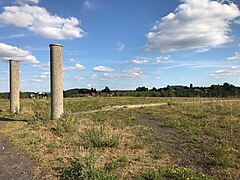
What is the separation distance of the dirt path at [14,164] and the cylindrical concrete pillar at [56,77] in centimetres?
558

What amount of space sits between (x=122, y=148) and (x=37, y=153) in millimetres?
2241

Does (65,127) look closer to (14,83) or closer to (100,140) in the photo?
(100,140)

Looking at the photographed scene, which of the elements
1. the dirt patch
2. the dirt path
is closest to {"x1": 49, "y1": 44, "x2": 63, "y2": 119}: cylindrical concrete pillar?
the dirt patch

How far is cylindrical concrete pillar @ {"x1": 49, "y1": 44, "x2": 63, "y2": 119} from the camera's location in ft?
46.0

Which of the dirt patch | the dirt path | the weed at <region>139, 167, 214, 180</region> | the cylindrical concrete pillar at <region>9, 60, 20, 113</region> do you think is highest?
the cylindrical concrete pillar at <region>9, 60, 20, 113</region>

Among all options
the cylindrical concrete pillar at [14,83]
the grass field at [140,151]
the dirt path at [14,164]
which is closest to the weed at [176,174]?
the grass field at [140,151]

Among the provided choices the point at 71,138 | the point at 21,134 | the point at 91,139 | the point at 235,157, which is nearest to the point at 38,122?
the point at 21,134

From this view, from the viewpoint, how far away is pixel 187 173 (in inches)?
213

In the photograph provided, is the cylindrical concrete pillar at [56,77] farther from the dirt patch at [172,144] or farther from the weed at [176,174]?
the weed at [176,174]

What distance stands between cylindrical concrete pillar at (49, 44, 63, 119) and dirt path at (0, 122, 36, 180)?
18.3ft

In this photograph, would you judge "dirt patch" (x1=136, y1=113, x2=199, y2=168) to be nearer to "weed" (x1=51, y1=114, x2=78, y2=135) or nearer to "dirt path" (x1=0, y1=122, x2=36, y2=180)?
"weed" (x1=51, y1=114, x2=78, y2=135)

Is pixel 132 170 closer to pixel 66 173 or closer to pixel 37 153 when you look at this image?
pixel 66 173

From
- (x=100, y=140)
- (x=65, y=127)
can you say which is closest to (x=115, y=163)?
(x=100, y=140)

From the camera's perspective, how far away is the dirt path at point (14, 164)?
5797 mm
